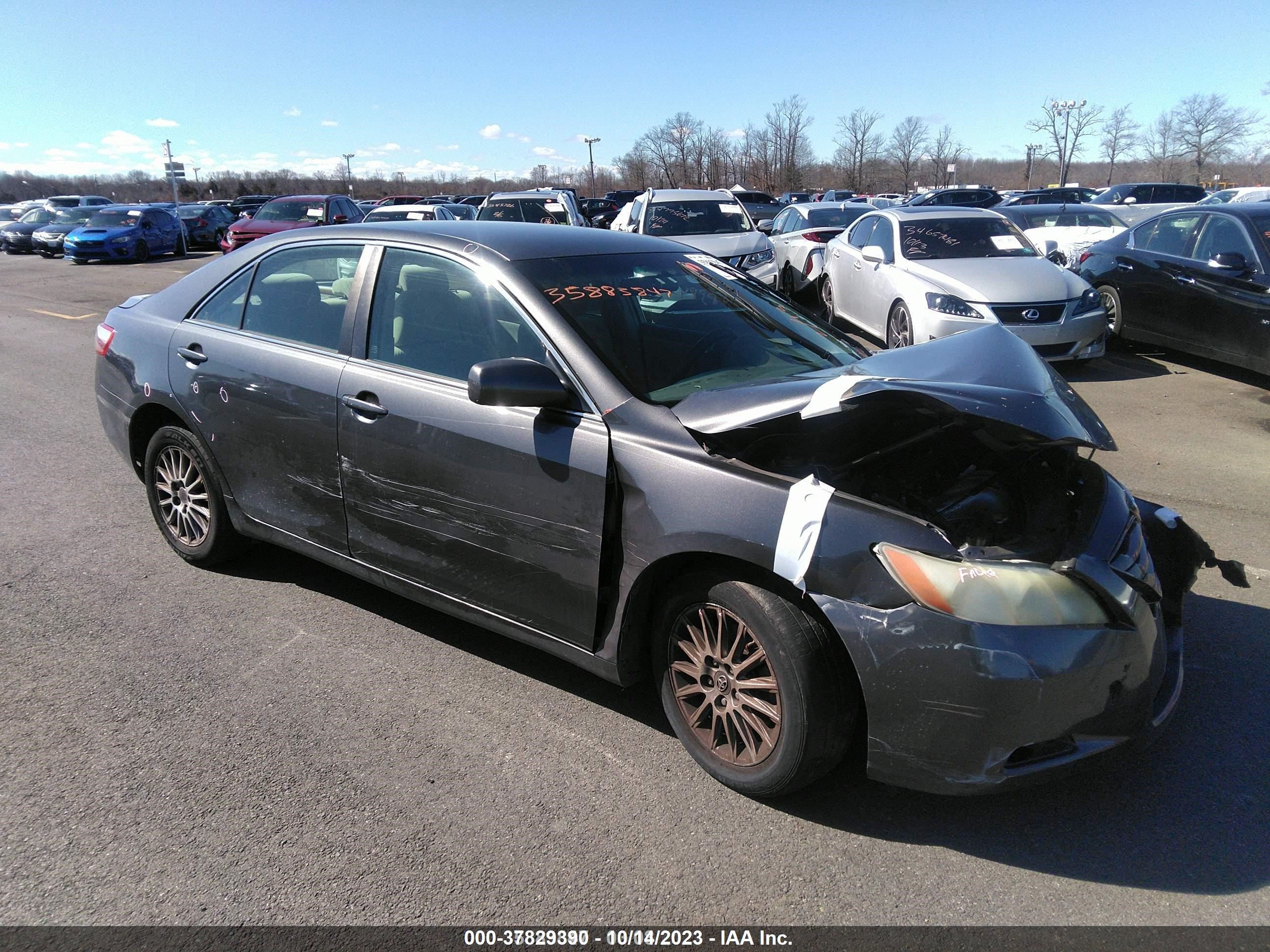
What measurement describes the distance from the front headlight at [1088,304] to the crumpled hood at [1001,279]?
7 centimetres

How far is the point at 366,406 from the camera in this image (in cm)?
356

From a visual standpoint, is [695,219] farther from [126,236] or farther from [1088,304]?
[126,236]

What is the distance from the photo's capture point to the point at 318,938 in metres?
2.34

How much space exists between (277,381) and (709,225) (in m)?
10.4

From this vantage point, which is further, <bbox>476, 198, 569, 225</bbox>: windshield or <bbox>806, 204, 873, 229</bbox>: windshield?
<bbox>476, 198, 569, 225</bbox>: windshield

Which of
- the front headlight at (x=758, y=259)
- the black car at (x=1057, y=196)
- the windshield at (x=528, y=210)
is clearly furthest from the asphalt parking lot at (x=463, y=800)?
the black car at (x=1057, y=196)

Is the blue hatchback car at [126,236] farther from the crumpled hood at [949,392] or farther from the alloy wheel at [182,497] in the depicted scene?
the crumpled hood at [949,392]

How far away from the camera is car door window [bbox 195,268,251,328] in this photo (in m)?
4.30

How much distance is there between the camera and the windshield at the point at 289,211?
22.3 meters

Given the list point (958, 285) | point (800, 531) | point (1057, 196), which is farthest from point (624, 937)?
point (1057, 196)

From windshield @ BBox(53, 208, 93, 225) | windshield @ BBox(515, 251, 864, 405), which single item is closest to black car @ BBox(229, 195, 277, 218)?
windshield @ BBox(53, 208, 93, 225)

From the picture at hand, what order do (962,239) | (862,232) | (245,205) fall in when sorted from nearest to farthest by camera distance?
(962,239) < (862,232) < (245,205)

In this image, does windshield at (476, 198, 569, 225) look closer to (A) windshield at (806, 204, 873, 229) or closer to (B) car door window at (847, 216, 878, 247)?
(A) windshield at (806, 204, 873, 229)

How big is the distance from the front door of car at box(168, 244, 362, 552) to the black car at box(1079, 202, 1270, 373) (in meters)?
8.08
